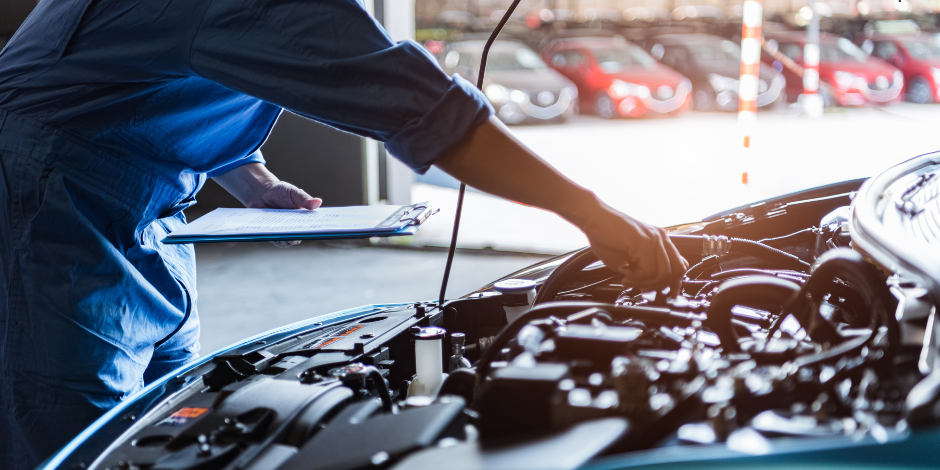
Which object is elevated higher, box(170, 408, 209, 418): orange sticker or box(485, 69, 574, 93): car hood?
box(485, 69, 574, 93): car hood

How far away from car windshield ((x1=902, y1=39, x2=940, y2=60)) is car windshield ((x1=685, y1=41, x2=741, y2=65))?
6.94ft

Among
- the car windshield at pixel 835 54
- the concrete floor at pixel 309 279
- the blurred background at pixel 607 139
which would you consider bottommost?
the concrete floor at pixel 309 279

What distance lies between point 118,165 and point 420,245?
3.90m

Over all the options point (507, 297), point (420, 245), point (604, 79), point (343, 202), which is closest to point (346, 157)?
point (343, 202)

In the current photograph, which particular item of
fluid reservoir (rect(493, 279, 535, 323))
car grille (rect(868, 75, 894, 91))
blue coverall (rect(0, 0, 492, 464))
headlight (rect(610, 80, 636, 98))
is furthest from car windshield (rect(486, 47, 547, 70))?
blue coverall (rect(0, 0, 492, 464))

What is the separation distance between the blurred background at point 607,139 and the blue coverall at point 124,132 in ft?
5.22

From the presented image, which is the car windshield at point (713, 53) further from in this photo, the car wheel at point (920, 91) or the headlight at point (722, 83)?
the car wheel at point (920, 91)

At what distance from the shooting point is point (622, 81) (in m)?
9.67

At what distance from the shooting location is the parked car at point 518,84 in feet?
28.8

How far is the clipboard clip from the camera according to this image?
1086 mm

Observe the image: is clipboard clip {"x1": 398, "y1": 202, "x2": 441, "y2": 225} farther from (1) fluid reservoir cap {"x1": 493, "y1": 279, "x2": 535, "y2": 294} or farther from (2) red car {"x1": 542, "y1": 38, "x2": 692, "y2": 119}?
(2) red car {"x1": 542, "y1": 38, "x2": 692, "y2": 119}

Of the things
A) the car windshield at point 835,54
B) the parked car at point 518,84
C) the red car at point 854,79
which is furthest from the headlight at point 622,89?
the car windshield at point 835,54

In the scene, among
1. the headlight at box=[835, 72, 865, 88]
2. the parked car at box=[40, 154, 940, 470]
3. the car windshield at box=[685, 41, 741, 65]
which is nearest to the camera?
the parked car at box=[40, 154, 940, 470]

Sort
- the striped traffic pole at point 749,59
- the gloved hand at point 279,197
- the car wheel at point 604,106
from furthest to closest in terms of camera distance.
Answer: the car wheel at point 604,106, the striped traffic pole at point 749,59, the gloved hand at point 279,197
